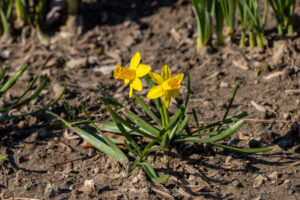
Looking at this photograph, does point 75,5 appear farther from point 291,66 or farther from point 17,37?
point 291,66

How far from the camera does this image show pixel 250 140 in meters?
2.36

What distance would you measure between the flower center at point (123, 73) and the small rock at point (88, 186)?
66cm

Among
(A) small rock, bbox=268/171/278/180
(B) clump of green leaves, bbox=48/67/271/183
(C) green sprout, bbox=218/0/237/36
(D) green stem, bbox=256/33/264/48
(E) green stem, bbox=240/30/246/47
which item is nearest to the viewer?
(B) clump of green leaves, bbox=48/67/271/183

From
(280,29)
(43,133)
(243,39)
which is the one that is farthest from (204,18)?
(43,133)

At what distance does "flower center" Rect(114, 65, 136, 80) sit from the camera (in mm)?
1859

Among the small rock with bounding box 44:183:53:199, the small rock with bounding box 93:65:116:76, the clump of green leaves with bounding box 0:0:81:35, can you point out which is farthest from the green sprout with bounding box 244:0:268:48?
the small rock with bounding box 44:183:53:199

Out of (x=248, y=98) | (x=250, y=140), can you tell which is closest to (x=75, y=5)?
(x=248, y=98)

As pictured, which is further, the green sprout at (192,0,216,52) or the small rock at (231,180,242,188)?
the green sprout at (192,0,216,52)

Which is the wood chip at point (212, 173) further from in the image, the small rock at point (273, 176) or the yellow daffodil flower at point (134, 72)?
the yellow daffodil flower at point (134, 72)

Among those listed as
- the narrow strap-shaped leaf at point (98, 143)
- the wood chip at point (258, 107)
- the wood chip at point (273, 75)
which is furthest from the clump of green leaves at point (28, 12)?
the wood chip at point (258, 107)

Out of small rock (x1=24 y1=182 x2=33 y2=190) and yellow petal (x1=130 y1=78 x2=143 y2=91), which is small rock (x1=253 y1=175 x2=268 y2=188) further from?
small rock (x1=24 y1=182 x2=33 y2=190)

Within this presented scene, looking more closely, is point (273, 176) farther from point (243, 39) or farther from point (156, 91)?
point (243, 39)

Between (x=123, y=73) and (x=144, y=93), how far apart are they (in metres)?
1.13

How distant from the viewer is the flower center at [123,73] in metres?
1.86
